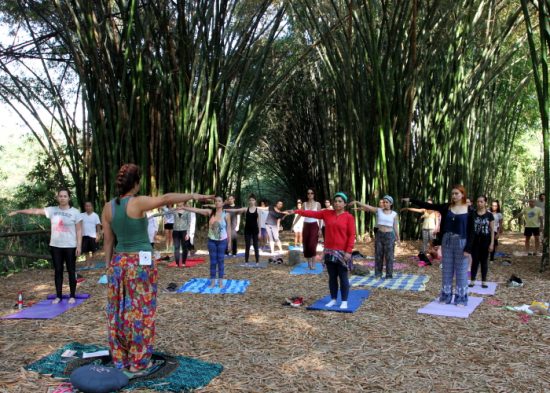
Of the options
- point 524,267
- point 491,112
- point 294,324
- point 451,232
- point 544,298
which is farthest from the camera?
point 491,112

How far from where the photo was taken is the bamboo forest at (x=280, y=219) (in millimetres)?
2873

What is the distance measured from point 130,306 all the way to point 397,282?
12.2 feet

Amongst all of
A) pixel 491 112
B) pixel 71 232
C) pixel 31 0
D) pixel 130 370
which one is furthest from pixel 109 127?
pixel 491 112

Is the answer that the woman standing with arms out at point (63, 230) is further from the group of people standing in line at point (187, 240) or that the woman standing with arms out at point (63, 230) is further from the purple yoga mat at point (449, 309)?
the purple yoga mat at point (449, 309)

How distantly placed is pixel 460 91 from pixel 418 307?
195 inches

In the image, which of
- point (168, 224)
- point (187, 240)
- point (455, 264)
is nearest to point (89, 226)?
point (187, 240)

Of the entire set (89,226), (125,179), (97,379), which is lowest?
(97,379)

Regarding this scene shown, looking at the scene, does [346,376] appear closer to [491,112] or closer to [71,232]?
[71,232]

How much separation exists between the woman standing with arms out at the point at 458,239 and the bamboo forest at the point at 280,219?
0.05 feet

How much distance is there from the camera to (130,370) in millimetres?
2764

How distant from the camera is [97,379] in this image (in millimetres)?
2533

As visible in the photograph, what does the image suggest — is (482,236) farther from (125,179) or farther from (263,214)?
(263,214)

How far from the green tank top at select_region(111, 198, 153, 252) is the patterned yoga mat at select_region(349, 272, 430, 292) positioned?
339 cm

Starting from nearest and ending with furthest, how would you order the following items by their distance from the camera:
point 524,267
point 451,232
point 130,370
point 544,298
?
point 130,370, point 451,232, point 544,298, point 524,267
